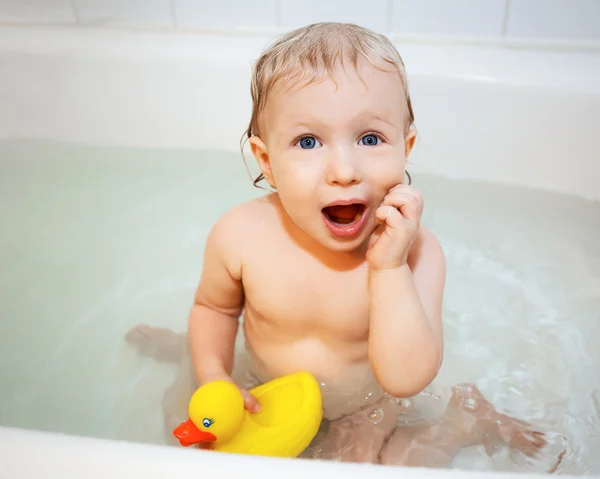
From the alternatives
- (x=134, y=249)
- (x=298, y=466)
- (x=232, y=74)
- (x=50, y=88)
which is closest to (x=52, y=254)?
(x=134, y=249)

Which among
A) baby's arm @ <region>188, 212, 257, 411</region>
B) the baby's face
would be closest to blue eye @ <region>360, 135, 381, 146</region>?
the baby's face

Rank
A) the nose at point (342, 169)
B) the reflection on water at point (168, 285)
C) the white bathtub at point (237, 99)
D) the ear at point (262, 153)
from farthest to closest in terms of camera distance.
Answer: the white bathtub at point (237, 99) < the reflection on water at point (168, 285) < the ear at point (262, 153) < the nose at point (342, 169)

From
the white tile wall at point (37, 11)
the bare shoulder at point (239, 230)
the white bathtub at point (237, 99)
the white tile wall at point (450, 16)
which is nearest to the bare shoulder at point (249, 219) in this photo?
the bare shoulder at point (239, 230)

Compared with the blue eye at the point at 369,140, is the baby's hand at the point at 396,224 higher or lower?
lower

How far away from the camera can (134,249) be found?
4.29 ft

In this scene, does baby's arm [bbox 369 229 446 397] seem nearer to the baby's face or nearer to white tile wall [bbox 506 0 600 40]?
the baby's face

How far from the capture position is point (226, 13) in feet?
4.44

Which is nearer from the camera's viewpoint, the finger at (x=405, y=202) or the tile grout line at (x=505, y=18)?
the finger at (x=405, y=202)

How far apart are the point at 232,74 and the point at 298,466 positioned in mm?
949

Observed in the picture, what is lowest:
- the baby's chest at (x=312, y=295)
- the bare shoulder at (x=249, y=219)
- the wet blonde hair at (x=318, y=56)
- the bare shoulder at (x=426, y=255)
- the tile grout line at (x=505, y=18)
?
the baby's chest at (x=312, y=295)

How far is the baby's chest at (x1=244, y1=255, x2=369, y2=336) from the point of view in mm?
797

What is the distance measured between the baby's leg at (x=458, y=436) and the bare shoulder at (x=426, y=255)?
22 cm

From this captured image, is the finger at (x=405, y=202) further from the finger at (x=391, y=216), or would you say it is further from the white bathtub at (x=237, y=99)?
the white bathtub at (x=237, y=99)

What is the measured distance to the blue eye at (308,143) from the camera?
2.31 ft
